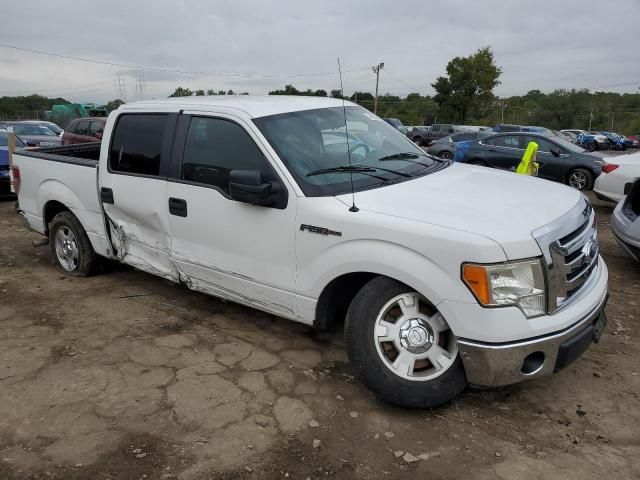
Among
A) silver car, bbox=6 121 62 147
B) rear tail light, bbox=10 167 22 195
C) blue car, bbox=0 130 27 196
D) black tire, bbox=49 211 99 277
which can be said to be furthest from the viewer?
silver car, bbox=6 121 62 147

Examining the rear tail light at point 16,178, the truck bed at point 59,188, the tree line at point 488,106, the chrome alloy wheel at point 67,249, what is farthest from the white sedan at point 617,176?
the tree line at point 488,106

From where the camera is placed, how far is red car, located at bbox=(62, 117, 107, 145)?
50.8 feet

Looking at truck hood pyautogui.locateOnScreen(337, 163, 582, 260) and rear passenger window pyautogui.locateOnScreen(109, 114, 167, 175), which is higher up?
rear passenger window pyautogui.locateOnScreen(109, 114, 167, 175)

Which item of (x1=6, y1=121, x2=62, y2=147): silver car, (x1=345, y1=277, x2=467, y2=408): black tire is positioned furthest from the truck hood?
(x1=6, y1=121, x2=62, y2=147): silver car

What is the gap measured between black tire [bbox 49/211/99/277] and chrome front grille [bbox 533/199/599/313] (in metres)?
4.33

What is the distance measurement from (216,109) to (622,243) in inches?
165

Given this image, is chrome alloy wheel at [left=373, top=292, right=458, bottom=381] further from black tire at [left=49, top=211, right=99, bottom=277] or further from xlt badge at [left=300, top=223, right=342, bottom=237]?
black tire at [left=49, top=211, right=99, bottom=277]

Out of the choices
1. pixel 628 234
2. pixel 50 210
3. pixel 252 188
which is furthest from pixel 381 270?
pixel 50 210

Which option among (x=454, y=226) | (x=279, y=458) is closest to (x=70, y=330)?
(x=279, y=458)

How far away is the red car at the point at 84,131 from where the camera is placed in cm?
1548

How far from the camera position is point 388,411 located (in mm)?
3229

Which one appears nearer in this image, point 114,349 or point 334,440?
point 334,440

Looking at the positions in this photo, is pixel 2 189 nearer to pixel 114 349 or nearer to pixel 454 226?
pixel 114 349

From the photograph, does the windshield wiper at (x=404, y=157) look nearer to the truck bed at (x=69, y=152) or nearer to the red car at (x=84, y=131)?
the truck bed at (x=69, y=152)
